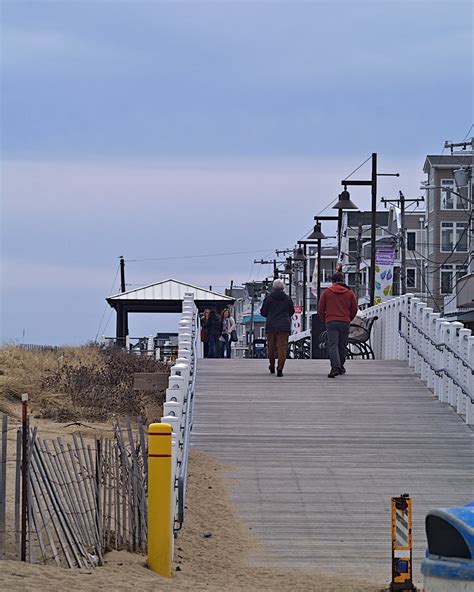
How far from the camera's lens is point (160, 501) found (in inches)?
391

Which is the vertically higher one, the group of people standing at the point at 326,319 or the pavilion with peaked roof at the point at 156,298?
Result: the pavilion with peaked roof at the point at 156,298

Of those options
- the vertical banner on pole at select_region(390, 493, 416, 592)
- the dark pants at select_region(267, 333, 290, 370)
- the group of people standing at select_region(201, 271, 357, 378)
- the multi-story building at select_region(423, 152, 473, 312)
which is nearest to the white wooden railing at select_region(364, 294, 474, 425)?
the group of people standing at select_region(201, 271, 357, 378)

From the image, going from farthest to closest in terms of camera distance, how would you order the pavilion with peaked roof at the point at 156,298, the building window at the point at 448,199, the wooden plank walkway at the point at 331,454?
the building window at the point at 448,199, the pavilion with peaked roof at the point at 156,298, the wooden plank walkway at the point at 331,454

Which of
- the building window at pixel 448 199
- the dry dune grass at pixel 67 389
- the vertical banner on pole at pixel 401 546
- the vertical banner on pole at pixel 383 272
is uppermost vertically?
the building window at pixel 448 199

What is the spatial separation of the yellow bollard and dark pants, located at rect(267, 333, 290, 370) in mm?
11462

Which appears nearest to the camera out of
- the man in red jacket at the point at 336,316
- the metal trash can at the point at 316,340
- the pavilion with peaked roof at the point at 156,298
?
the man in red jacket at the point at 336,316

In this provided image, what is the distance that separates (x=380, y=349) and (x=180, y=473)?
1635 cm

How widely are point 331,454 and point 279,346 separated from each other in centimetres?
579

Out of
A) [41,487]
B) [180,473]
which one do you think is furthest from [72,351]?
[41,487]

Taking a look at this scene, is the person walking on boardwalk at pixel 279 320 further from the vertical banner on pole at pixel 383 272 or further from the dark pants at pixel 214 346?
the vertical banner on pole at pixel 383 272

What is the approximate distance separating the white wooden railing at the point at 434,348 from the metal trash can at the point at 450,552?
10793 mm

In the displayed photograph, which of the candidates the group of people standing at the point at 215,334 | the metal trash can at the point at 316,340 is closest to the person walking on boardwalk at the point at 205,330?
the group of people standing at the point at 215,334

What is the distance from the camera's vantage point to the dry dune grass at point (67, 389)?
21062 millimetres

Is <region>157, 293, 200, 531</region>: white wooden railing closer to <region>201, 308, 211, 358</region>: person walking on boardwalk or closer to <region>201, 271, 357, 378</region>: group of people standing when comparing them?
<region>201, 271, 357, 378</region>: group of people standing
